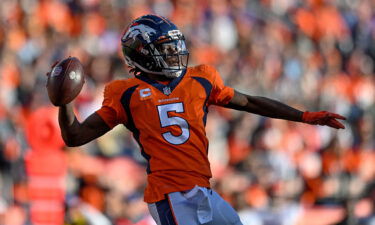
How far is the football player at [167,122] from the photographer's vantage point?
524 cm

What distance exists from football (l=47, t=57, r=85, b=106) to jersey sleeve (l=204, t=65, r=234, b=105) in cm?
74

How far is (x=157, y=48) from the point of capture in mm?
5477

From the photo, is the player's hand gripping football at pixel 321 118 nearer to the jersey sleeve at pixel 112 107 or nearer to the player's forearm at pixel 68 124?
the jersey sleeve at pixel 112 107

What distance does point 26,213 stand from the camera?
29.5 ft

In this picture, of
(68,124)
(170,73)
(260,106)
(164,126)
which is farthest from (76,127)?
(260,106)

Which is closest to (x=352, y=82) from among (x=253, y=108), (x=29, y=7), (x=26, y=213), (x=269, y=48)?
(x=269, y=48)

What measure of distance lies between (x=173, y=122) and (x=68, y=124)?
578 millimetres

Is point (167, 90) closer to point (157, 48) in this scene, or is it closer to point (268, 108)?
point (157, 48)

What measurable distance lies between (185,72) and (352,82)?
32.2 ft

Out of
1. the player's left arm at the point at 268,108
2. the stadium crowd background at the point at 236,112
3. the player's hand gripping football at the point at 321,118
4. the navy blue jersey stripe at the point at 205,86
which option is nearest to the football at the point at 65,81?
the navy blue jersey stripe at the point at 205,86

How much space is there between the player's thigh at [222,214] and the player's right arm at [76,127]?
74 centimetres

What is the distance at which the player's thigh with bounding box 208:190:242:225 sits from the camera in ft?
17.3

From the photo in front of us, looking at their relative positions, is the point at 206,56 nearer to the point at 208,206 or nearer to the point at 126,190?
the point at 126,190

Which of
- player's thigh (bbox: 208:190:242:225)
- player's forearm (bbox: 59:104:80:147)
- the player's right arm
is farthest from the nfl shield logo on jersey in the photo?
player's thigh (bbox: 208:190:242:225)
